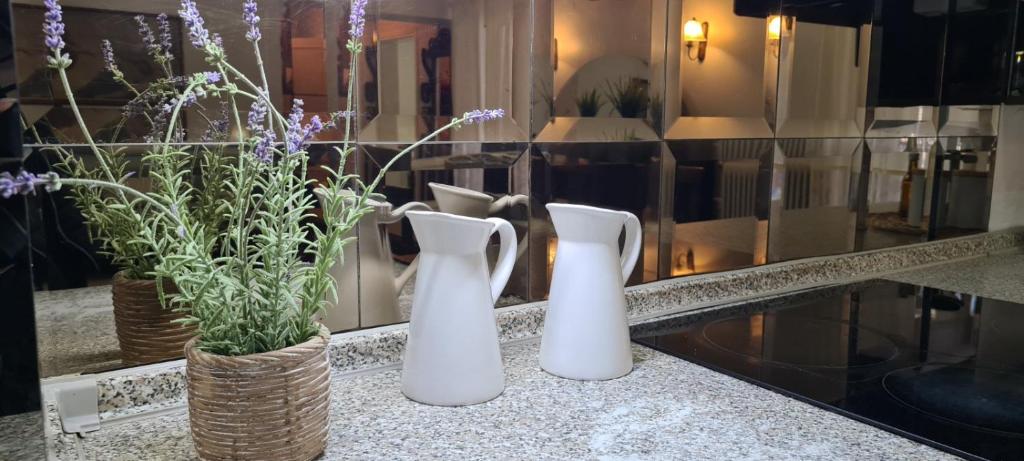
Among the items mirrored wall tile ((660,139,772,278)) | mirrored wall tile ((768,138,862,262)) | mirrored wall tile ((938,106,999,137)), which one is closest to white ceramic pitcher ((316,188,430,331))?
mirrored wall tile ((660,139,772,278))

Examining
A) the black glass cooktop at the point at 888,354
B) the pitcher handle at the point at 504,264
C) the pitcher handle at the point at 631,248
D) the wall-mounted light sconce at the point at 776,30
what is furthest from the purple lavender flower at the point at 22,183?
the wall-mounted light sconce at the point at 776,30

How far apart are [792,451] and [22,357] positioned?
710mm

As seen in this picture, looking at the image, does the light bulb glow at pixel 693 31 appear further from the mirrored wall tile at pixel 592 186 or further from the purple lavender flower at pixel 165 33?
the purple lavender flower at pixel 165 33

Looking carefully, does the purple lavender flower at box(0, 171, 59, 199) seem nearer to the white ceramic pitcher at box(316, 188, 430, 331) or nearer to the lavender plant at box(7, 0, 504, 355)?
the lavender plant at box(7, 0, 504, 355)

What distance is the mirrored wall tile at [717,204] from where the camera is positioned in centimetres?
125

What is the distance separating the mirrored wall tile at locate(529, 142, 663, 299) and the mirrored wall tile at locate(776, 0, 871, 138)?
35 centimetres

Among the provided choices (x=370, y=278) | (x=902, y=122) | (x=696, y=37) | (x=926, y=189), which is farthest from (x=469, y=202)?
(x=926, y=189)

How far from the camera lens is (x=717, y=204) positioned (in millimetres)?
1308

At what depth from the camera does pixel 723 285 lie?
51.3 inches

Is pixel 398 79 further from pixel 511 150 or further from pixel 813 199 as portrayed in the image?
pixel 813 199

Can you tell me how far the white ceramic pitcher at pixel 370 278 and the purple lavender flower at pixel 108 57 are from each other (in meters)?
0.33

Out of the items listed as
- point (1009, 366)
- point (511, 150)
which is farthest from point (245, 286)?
point (1009, 366)

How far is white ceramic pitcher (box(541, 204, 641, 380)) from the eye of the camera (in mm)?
885

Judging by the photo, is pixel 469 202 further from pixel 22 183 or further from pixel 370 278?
pixel 22 183
